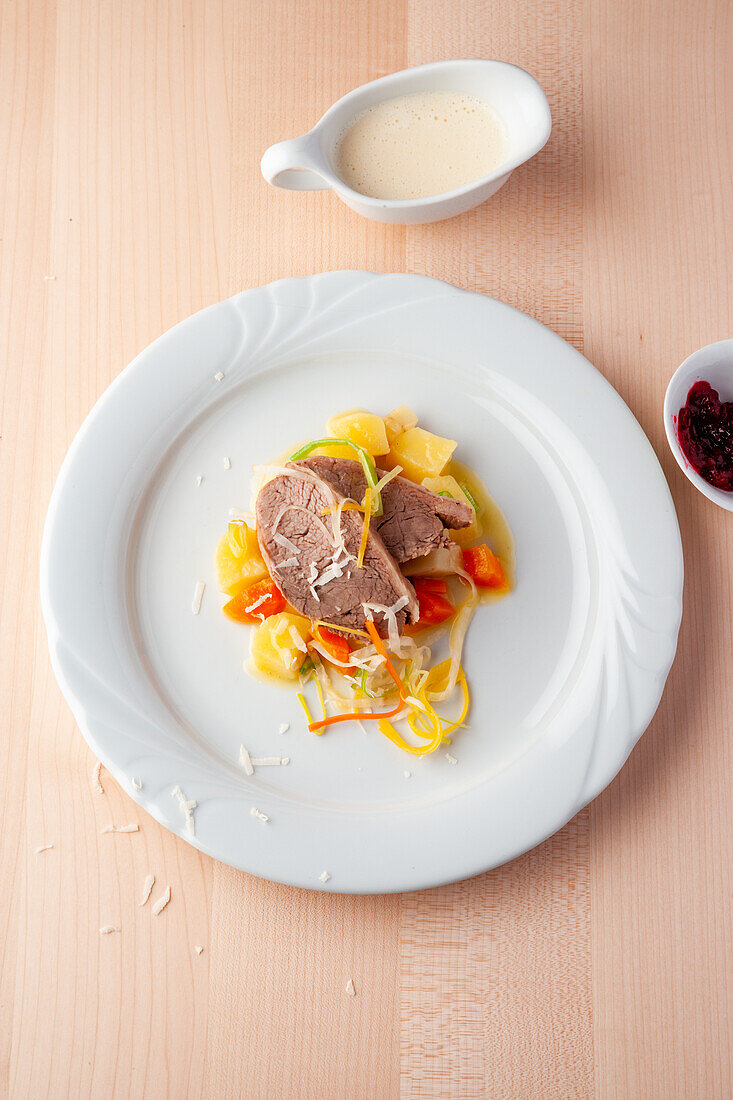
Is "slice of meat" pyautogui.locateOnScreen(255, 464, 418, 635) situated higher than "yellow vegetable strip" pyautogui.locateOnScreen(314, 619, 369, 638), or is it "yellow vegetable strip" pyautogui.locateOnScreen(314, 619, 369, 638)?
"slice of meat" pyautogui.locateOnScreen(255, 464, 418, 635)

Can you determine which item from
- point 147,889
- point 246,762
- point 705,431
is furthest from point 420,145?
point 147,889

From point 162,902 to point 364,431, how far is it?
1.36 meters

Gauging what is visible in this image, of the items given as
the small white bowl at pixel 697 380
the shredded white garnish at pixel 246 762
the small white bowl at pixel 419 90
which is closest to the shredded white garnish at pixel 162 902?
the shredded white garnish at pixel 246 762

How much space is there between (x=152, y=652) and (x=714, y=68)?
2.33 metres

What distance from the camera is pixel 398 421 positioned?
2.30 meters

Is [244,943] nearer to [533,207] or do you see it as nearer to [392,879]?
[392,879]

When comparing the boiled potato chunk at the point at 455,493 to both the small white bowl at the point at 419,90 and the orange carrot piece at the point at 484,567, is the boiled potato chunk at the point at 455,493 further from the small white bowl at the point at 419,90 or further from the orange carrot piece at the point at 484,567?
the small white bowl at the point at 419,90

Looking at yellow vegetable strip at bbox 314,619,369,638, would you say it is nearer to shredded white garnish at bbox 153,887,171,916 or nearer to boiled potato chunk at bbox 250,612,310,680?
boiled potato chunk at bbox 250,612,310,680

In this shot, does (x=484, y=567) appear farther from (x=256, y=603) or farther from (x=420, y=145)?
(x=420, y=145)

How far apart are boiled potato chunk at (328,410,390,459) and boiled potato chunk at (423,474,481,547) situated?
6.3 inches

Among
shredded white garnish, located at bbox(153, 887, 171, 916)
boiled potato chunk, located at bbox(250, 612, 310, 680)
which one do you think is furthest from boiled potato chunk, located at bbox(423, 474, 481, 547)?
shredded white garnish, located at bbox(153, 887, 171, 916)

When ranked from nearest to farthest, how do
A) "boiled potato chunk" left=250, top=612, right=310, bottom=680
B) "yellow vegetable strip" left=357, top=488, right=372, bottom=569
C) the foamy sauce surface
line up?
"yellow vegetable strip" left=357, top=488, right=372, bottom=569 → "boiled potato chunk" left=250, top=612, right=310, bottom=680 → the foamy sauce surface

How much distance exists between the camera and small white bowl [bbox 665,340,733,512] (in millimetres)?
2260

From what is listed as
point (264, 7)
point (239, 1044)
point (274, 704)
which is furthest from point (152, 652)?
point (264, 7)
